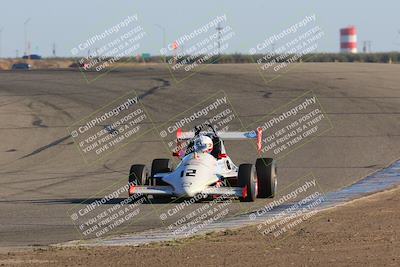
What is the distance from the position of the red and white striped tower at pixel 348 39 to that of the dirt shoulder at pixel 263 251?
13498cm

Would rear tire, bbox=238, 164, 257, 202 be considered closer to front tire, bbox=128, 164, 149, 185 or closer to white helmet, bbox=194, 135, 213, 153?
white helmet, bbox=194, 135, 213, 153

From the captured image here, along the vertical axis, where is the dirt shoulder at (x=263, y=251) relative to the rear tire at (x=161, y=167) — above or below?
above

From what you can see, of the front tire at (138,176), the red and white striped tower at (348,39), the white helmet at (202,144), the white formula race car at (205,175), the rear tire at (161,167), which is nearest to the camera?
the white formula race car at (205,175)

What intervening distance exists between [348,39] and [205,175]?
13255 centimetres

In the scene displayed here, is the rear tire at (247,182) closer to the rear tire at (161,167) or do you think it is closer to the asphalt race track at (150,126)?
the asphalt race track at (150,126)

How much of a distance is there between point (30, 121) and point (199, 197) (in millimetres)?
16856

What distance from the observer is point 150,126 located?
31.5 m

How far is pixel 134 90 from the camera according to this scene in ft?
137

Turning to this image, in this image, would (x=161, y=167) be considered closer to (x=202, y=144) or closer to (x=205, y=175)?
(x=202, y=144)

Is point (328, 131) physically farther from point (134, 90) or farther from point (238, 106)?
point (134, 90)

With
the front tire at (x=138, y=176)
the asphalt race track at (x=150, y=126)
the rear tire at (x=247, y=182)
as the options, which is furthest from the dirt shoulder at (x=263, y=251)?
the front tire at (x=138, y=176)

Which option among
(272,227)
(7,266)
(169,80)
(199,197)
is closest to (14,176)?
(199,197)

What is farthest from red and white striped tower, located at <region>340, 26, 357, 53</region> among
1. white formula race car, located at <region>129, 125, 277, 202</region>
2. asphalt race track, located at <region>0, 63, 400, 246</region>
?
white formula race car, located at <region>129, 125, 277, 202</region>

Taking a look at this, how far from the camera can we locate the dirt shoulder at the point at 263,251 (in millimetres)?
10773
